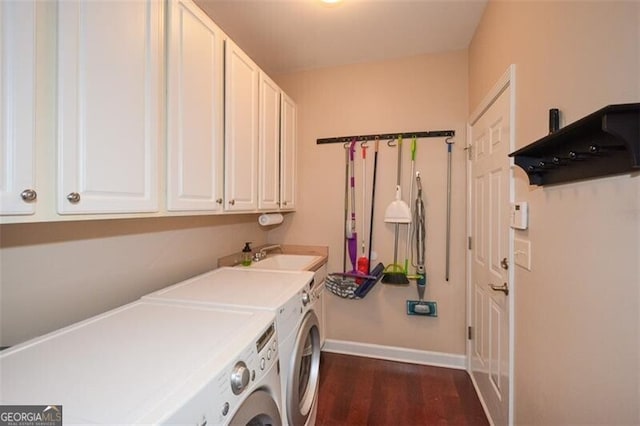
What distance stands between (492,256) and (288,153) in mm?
1720

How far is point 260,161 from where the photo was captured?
1.92 metres

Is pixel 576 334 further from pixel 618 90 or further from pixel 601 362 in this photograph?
pixel 618 90

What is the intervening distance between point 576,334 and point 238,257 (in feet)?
6.39

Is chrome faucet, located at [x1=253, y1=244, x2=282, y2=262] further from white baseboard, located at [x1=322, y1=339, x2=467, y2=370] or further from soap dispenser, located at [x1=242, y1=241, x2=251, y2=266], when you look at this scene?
white baseboard, located at [x1=322, y1=339, x2=467, y2=370]

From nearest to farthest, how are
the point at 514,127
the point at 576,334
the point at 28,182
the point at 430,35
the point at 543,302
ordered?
the point at 28,182, the point at 576,334, the point at 543,302, the point at 514,127, the point at 430,35

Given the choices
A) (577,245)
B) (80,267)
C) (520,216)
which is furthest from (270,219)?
(577,245)

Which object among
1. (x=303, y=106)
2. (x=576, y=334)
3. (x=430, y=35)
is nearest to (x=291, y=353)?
(x=576, y=334)

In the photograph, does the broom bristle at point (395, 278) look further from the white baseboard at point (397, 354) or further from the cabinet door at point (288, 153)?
the cabinet door at point (288, 153)

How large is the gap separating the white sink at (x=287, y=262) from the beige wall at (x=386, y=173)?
0.84 feet

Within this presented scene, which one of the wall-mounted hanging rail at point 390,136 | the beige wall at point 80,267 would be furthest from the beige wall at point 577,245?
the beige wall at point 80,267

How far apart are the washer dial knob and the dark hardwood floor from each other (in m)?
1.29

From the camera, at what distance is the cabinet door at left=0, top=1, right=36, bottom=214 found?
0.66m

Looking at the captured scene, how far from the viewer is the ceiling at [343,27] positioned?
69.4 inches

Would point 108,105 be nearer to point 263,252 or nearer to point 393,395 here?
point 263,252
